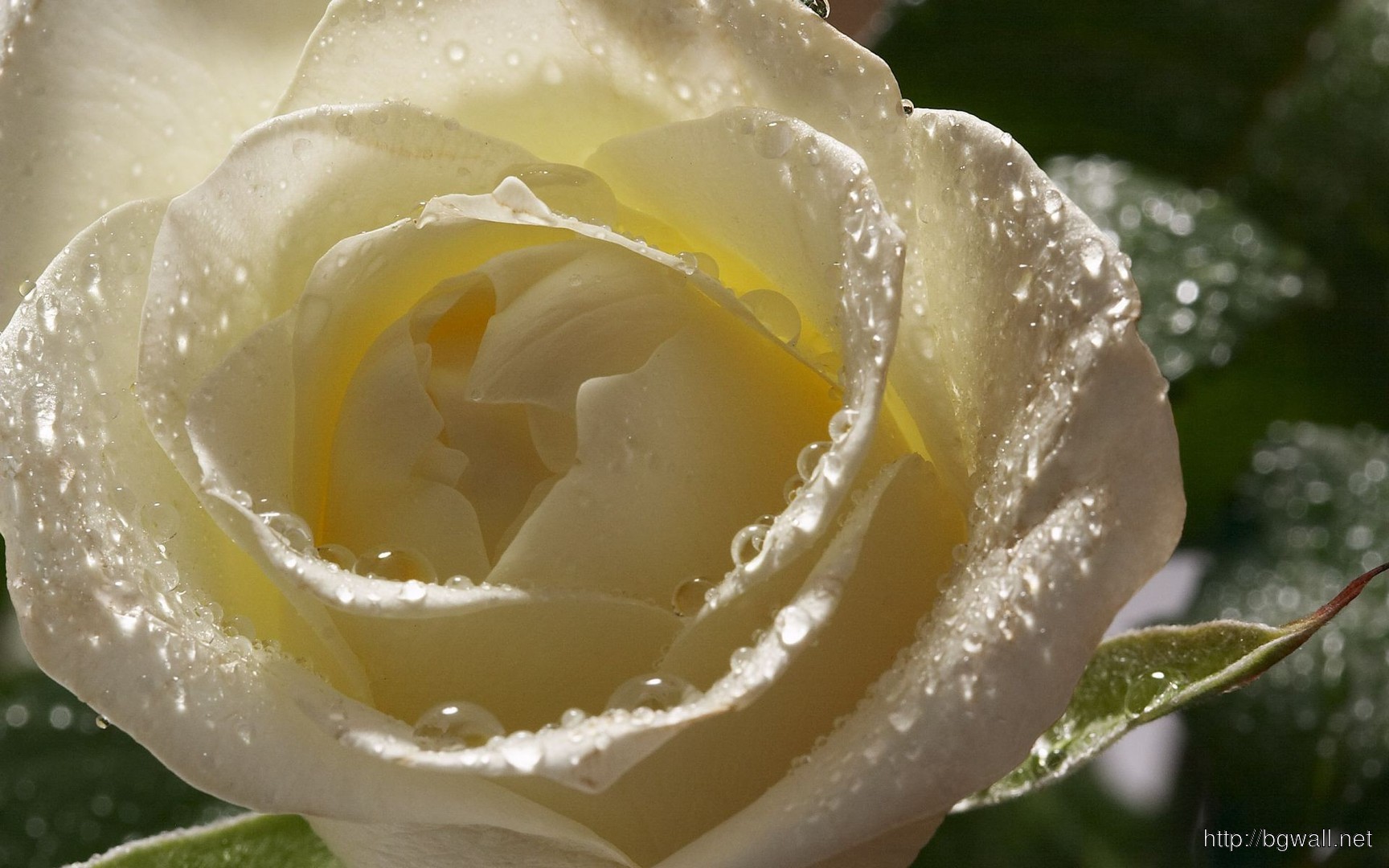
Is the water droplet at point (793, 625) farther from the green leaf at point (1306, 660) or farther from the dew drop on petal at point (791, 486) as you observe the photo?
the green leaf at point (1306, 660)

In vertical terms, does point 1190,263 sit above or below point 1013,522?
below

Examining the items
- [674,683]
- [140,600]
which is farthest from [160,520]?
[674,683]

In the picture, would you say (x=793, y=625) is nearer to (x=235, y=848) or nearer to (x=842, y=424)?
(x=842, y=424)

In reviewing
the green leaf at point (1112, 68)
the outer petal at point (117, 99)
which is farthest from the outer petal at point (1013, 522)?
the green leaf at point (1112, 68)

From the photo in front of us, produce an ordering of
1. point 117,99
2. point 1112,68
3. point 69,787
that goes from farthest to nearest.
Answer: point 1112,68 < point 69,787 < point 117,99

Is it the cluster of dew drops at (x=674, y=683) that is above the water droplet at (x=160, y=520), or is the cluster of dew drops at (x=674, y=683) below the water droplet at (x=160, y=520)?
below

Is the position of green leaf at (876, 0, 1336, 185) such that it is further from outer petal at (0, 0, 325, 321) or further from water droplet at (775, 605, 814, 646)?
water droplet at (775, 605, 814, 646)

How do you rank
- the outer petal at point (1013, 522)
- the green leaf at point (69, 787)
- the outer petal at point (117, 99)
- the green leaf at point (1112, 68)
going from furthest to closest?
1. the green leaf at point (1112, 68)
2. the green leaf at point (69, 787)
3. the outer petal at point (117, 99)
4. the outer petal at point (1013, 522)

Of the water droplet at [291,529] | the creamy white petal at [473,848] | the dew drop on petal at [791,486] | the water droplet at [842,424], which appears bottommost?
the creamy white petal at [473,848]
